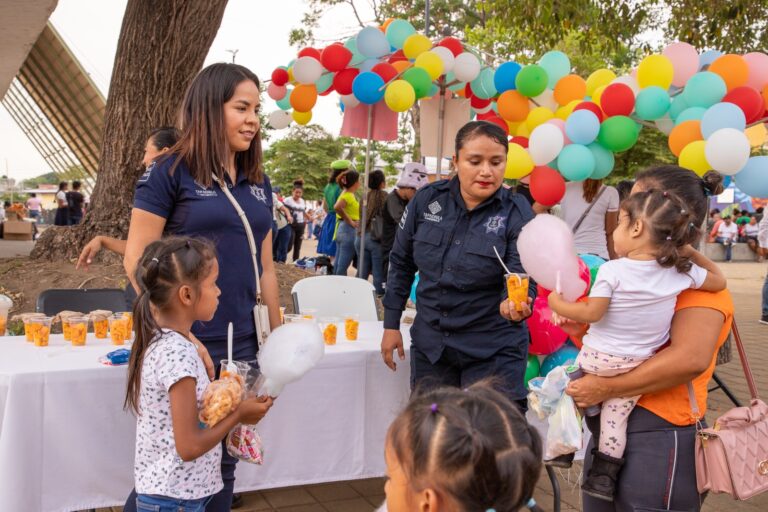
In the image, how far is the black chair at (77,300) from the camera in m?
3.59

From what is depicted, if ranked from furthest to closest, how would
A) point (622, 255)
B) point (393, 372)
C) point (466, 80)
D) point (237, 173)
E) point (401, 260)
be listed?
point (466, 80) < point (393, 372) < point (401, 260) < point (237, 173) < point (622, 255)

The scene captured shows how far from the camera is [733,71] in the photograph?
502 centimetres

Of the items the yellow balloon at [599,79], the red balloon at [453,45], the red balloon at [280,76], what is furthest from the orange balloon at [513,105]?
the red balloon at [280,76]

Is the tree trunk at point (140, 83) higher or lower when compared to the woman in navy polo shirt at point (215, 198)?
higher

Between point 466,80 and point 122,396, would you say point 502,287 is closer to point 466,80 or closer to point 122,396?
point 122,396

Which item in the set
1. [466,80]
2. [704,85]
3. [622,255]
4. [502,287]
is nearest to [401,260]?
[502,287]

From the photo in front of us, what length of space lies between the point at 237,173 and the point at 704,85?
393cm

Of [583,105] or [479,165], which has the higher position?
[583,105]

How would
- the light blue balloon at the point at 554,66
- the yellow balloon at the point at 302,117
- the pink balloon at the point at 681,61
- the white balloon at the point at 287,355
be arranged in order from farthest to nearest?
the yellow balloon at the point at 302,117
the light blue balloon at the point at 554,66
the pink balloon at the point at 681,61
the white balloon at the point at 287,355

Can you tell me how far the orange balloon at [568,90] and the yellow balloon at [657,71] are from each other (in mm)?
682

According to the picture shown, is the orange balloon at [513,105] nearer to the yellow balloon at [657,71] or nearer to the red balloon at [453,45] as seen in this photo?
the red balloon at [453,45]

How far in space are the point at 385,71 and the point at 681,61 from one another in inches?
97.9

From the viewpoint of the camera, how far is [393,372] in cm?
330

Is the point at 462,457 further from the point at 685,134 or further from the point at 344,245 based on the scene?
the point at 344,245
